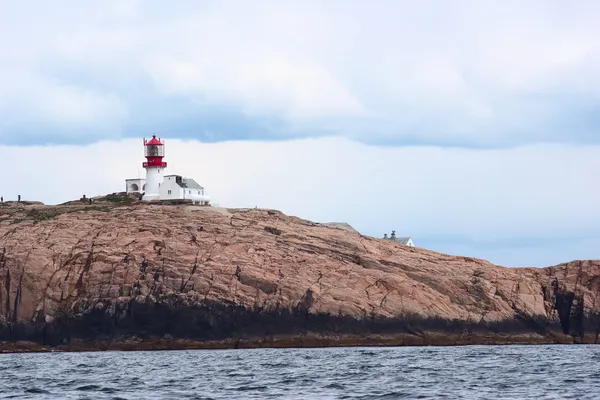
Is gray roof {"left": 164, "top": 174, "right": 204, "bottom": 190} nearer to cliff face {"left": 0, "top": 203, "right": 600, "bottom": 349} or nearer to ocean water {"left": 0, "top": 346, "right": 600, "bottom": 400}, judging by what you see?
cliff face {"left": 0, "top": 203, "right": 600, "bottom": 349}

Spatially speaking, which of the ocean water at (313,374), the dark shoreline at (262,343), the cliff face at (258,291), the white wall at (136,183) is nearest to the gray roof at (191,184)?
the white wall at (136,183)

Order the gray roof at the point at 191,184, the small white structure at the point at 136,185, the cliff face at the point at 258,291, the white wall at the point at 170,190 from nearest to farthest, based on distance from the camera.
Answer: the cliff face at the point at 258,291, the white wall at the point at 170,190, the gray roof at the point at 191,184, the small white structure at the point at 136,185

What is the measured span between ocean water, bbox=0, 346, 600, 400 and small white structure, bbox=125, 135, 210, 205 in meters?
33.0

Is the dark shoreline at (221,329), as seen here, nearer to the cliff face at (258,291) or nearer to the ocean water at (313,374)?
the cliff face at (258,291)

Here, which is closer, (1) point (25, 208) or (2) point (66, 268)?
(2) point (66, 268)

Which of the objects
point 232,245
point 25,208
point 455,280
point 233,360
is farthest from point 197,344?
point 25,208

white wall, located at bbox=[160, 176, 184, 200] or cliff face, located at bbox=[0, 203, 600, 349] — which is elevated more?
white wall, located at bbox=[160, 176, 184, 200]

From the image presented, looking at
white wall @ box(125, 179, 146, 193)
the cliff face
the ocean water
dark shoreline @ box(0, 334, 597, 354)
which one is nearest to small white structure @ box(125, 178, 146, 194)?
white wall @ box(125, 179, 146, 193)

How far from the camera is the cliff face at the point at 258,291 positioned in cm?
8788

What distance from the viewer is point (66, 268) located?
93.9 m

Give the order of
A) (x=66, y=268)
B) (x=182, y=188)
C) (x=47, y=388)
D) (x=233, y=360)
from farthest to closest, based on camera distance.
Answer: (x=182, y=188), (x=66, y=268), (x=233, y=360), (x=47, y=388)

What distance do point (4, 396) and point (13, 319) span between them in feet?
153

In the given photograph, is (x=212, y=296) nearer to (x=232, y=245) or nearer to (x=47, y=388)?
(x=232, y=245)

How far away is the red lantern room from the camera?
113m
